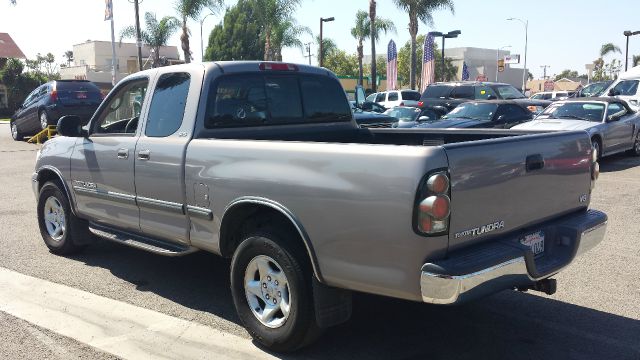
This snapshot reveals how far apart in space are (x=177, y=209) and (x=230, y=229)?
57 centimetres

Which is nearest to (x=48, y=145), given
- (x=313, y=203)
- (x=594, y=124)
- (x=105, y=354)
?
(x=105, y=354)

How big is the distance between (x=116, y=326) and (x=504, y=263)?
2944 mm

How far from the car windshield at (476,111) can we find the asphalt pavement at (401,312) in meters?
7.65

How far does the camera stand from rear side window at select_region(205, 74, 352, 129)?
4.79 m

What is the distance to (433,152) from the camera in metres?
3.08

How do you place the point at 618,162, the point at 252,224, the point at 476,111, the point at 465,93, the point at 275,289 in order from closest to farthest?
the point at 275,289 → the point at 252,224 → the point at 618,162 → the point at 476,111 → the point at 465,93

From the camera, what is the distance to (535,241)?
12.4 ft

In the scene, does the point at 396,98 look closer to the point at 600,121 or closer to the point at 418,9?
the point at 418,9

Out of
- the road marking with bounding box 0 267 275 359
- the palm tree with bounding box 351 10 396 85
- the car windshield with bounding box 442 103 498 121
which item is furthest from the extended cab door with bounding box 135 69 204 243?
the palm tree with bounding box 351 10 396 85

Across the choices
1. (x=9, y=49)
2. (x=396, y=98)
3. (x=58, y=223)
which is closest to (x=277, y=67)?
(x=58, y=223)

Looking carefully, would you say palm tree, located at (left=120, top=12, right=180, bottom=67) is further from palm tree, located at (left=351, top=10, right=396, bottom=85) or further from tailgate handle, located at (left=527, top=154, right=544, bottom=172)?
tailgate handle, located at (left=527, top=154, right=544, bottom=172)

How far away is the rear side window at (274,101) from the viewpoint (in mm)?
4785

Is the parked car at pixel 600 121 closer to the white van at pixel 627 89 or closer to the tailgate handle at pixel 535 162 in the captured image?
the white van at pixel 627 89

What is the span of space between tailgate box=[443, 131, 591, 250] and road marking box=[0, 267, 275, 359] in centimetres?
169
